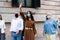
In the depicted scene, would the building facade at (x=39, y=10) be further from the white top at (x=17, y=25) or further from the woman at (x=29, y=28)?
the woman at (x=29, y=28)

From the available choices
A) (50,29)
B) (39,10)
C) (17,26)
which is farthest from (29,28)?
(39,10)

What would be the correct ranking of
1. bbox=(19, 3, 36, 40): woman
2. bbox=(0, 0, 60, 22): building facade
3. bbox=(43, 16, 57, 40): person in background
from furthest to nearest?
1. bbox=(0, 0, 60, 22): building facade
2. bbox=(19, 3, 36, 40): woman
3. bbox=(43, 16, 57, 40): person in background

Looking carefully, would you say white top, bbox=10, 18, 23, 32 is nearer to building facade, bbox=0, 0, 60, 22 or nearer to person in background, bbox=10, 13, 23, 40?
person in background, bbox=10, 13, 23, 40

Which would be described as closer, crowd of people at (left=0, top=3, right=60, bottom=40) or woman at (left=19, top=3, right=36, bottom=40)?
crowd of people at (left=0, top=3, right=60, bottom=40)

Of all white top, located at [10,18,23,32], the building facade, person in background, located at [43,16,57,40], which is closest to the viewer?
person in background, located at [43,16,57,40]

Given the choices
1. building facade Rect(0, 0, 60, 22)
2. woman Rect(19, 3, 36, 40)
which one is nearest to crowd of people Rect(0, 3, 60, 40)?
woman Rect(19, 3, 36, 40)

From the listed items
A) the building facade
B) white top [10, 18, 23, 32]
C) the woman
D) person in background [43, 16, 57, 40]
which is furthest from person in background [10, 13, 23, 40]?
the building facade

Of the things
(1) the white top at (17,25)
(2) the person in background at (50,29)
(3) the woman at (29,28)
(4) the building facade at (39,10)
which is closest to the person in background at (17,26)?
(1) the white top at (17,25)

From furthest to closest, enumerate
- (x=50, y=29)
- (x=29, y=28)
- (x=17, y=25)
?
(x=17, y=25) < (x=29, y=28) < (x=50, y=29)

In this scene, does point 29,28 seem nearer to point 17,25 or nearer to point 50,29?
point 17,25

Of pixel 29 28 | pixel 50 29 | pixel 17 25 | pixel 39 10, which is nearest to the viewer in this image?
pixel 50 29

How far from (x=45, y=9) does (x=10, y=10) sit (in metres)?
1.83

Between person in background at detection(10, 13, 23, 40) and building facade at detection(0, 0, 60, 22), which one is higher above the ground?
building facade at detection(0, 0, 60, 22)

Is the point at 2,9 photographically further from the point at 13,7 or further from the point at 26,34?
the point at 26,34
